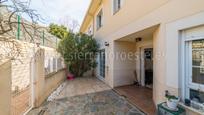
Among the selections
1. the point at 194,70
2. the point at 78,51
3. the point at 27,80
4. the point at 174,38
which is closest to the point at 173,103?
the point at 194,70

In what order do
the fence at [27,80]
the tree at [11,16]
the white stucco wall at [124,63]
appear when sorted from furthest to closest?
the white stucco wall at [124,63], the fence at [27,80], the tree at [11,16]

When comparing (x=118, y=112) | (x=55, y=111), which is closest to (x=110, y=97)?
(x=118, y=112)

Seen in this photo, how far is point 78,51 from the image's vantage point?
1472cm

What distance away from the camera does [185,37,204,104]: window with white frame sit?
12.6 ft

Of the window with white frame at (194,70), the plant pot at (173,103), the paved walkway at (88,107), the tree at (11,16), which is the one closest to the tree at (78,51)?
the paved walkway at (88,107)

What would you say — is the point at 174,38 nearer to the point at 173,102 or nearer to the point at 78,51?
the point at 173,102

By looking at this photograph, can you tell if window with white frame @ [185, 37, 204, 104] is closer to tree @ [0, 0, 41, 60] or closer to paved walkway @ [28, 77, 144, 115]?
paved walkway @ [28, 77, 144, 115]

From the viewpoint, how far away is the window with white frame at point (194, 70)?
152 inches

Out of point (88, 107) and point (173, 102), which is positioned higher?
point (173, 102)

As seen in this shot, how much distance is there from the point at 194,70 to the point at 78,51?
1159cm

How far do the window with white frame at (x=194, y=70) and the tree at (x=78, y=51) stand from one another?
11100 mm

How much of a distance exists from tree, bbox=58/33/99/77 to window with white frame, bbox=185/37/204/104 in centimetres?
1110

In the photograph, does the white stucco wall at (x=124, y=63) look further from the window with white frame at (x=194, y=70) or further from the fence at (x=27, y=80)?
the window with white frame at (x=194, y=70)

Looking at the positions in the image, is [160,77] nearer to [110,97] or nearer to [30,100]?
[110,97]
